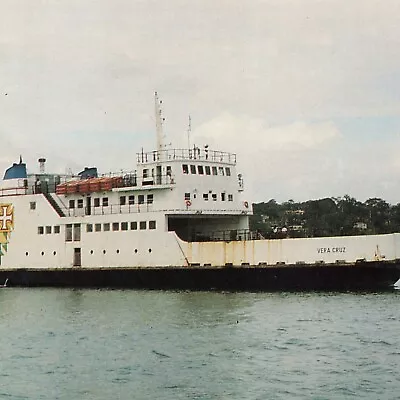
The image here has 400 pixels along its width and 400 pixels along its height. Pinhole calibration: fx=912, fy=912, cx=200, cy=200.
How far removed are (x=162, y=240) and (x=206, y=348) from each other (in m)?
15.2

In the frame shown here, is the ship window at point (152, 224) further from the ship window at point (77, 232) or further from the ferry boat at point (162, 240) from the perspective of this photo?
the ship window at point (77, 232)

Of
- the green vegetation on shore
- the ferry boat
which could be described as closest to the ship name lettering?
the ferry boat

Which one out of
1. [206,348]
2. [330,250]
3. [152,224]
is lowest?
[206,348]

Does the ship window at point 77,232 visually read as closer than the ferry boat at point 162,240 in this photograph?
No

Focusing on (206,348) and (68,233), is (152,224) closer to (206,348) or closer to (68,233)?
(68,233)

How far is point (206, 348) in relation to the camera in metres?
21.5

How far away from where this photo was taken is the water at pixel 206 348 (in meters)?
17.8

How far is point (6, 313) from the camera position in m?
30.2

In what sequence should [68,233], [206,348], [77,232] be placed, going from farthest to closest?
1. [68,233]
2. [77,232]
3. [206,348]

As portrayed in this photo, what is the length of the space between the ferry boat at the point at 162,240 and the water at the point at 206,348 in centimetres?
195

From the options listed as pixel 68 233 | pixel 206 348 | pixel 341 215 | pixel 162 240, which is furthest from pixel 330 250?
pixel 341 215

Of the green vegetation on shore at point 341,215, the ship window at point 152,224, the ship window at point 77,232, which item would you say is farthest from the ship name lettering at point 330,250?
the green vegetation on shore at point 341,215

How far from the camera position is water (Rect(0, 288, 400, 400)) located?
17.8 metres

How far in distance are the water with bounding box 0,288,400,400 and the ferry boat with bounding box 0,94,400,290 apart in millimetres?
1954
